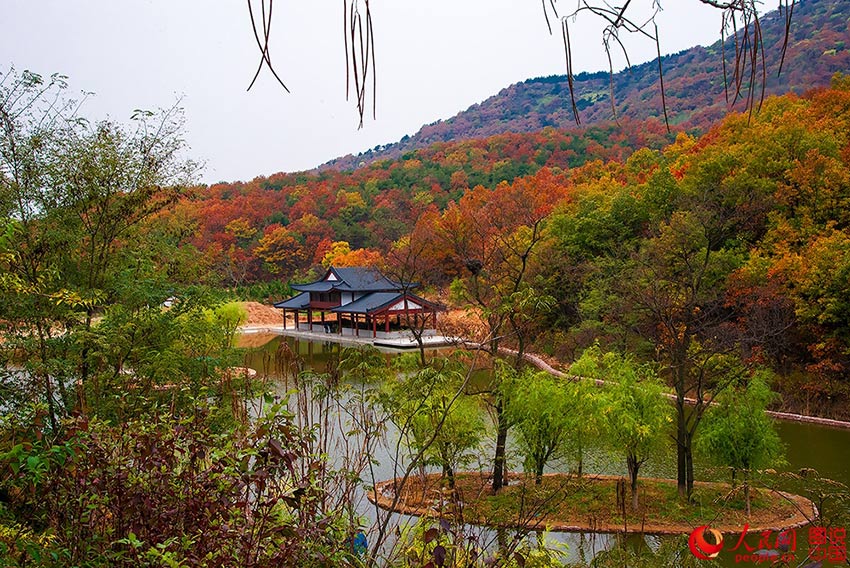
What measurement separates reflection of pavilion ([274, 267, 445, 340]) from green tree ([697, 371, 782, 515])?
48.9 ft

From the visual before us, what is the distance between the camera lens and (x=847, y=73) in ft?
56.2

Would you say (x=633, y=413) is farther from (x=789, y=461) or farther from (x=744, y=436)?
(x=789, y=461)

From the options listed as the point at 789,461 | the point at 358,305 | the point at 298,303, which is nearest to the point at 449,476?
the point at 789,461

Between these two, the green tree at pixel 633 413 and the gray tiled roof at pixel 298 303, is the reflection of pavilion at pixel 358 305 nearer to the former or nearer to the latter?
the gray tiled roof at pixel 298 303

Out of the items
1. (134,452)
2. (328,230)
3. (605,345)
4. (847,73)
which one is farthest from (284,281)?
(134,452)

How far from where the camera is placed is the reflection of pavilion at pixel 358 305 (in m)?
22.2

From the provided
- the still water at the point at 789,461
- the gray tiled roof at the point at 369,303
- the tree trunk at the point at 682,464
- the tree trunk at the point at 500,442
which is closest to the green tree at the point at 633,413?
the tree trunk at the point at 682,464

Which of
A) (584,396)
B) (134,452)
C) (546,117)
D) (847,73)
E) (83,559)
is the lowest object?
(584,396)

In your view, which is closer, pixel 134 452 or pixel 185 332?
pixel 134 452

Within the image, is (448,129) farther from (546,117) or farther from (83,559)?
(83,559)

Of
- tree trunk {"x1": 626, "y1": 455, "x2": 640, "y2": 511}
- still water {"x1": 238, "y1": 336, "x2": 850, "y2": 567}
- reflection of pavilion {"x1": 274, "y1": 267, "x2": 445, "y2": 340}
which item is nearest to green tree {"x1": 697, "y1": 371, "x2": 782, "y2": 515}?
still water {"x1": 238, "y1": 336, "x2": 850, "y2": 567}

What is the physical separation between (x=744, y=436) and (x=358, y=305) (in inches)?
688

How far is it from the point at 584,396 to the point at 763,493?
221 cm

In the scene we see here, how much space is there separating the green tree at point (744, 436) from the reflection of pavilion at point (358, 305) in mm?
14909
